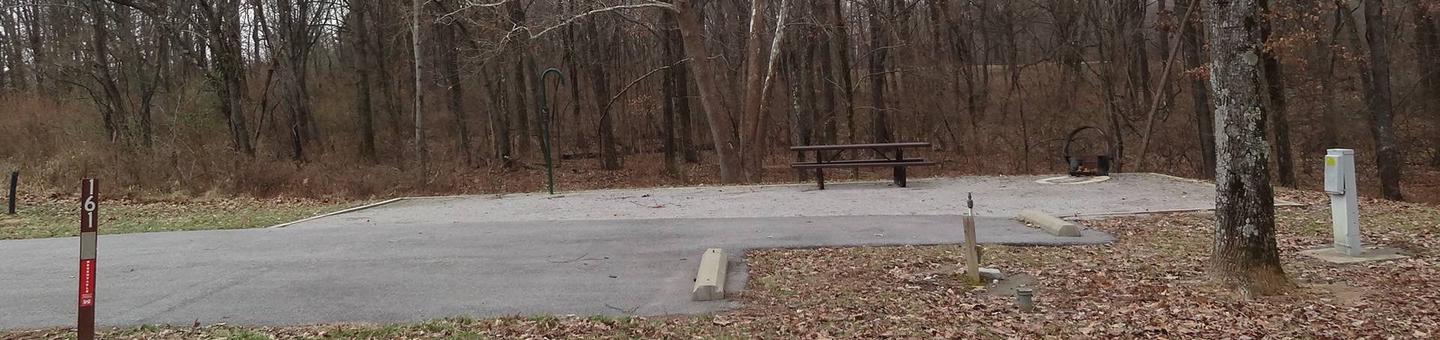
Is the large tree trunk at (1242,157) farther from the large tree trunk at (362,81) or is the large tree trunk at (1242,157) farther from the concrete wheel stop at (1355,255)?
the large tree trunk at (362,81)

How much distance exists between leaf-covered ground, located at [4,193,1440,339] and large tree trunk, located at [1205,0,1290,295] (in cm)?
24

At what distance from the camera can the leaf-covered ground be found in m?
5.58

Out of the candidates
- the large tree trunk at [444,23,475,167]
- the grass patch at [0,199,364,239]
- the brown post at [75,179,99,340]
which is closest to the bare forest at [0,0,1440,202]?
the large tree trunk at [444,23,475,167]

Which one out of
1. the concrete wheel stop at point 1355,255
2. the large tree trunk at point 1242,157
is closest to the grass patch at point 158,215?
the large tree trunk at point 1242,157

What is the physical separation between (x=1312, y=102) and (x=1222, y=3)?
21354mm

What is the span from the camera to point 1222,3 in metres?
6.48

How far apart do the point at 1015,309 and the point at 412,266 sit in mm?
4922

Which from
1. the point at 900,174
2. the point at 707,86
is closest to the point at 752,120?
the point at 707,86

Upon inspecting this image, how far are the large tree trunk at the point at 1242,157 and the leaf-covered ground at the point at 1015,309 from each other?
0.24 m

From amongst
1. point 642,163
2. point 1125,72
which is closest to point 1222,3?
point 1125,72

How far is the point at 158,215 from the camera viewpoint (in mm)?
14062

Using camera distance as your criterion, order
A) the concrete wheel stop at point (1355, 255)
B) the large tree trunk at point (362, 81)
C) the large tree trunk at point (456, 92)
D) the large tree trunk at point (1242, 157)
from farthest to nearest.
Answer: the large tree trunk at point (456, 92) → the large tree trunk at point (362, 81) → the concrete wheel stop at point (1355, 255) → the large tree trunk at point (1242, 157)

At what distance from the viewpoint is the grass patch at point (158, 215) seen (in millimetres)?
11922

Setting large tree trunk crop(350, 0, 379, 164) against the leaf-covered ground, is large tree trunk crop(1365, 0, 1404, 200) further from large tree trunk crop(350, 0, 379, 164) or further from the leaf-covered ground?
large tree trunk crop(350, 0, 379, 164)
